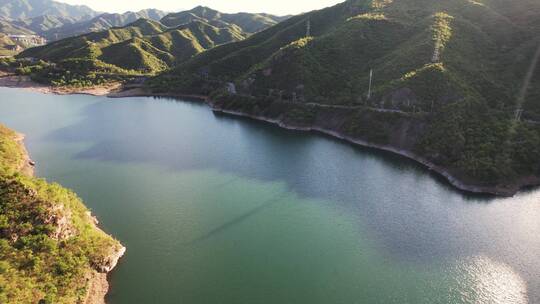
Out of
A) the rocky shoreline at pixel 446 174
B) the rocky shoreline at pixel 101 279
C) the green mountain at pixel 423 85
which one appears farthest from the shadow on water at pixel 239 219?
the green mountain at pixel 423 85

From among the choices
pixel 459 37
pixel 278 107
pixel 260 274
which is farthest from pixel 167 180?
pixel 459 37

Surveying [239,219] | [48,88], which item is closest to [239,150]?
[239,219]

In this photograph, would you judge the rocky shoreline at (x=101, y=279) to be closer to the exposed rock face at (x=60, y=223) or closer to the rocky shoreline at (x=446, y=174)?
the exposed rock face at (x=60, y=223)

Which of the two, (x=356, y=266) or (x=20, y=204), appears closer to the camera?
(x=20, y=204)

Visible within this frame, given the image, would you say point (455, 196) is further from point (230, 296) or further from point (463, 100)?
point (230, 296)

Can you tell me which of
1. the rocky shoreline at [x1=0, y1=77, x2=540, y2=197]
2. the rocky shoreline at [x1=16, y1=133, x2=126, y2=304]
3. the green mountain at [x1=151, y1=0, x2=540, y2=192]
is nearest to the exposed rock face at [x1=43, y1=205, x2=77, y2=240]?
the rocky shoreline at [x1=16, y1=133, x2=126, y2=304]

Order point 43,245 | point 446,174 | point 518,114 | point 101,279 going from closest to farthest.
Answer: point 43,245
point 101,279
point 446,174
point 518,114

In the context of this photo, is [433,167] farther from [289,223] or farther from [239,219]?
[239,219]
